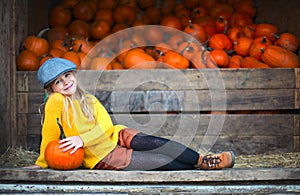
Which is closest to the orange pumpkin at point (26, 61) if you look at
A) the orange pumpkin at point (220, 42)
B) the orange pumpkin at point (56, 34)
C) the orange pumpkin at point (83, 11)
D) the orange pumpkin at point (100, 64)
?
the orange pumpkin at point (100, 64)

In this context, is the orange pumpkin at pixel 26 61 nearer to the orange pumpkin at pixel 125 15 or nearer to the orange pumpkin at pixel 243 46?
the orange pumpkin at pixel 125 15

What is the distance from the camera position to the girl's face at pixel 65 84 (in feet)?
10.3

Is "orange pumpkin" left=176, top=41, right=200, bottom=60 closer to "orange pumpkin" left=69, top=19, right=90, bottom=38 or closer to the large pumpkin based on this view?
"orange pumpkin" left=69, top=19, right=90, bottom=38

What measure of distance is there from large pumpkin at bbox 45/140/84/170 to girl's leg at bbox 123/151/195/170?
0.34m

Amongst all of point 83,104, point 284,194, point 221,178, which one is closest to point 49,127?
point 83,104

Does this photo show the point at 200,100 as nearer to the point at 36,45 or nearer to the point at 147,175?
the point at 147,175

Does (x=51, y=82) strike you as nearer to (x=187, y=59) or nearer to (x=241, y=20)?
(x=187, y=59)

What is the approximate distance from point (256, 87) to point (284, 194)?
4.23ft

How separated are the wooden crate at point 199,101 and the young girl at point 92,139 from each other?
2.80 ft

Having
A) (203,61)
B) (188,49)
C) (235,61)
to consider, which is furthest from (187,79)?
(235,61)

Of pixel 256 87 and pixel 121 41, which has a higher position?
pixel 121 41

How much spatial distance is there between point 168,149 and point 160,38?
1.98 meters

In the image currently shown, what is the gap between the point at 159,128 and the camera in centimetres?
414

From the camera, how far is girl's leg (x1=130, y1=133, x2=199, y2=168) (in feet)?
10.4
